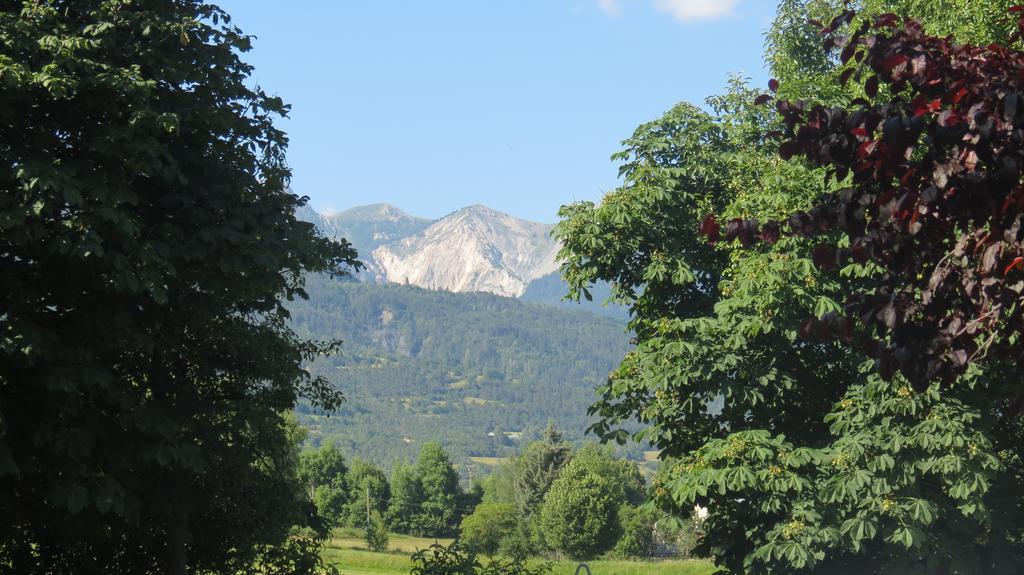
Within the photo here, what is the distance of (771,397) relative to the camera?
19.1 metres

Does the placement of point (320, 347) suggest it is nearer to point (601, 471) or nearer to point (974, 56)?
point (974, 56)

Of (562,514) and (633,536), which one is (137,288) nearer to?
(562,514)

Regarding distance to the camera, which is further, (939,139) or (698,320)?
(698,320)

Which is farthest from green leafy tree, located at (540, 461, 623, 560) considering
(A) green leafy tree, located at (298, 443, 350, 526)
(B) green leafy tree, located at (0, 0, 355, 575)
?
(B) green leafy tree, located at (0, 0, 355, 575)

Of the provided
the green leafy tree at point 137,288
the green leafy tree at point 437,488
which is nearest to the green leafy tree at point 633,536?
the green leafy tree at point 437,488

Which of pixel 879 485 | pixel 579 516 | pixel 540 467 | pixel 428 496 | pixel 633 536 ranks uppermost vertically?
pixel 879 485

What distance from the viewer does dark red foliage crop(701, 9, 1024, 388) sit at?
5031mm

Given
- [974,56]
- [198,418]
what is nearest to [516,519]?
[198,418]

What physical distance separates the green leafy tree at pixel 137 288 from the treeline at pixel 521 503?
3425 centimetres

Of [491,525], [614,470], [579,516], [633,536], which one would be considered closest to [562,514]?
[579,516]

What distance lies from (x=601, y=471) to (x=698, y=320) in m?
88.8

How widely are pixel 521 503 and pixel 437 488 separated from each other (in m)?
34.6

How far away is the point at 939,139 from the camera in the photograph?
16.2ft

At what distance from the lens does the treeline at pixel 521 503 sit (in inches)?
3393
